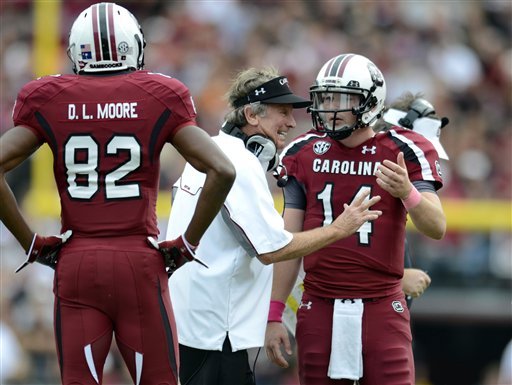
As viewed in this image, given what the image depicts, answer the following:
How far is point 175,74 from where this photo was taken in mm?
12211

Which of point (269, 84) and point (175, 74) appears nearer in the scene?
point (269, 84)

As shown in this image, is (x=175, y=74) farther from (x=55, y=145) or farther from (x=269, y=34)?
(x=55, y=145)

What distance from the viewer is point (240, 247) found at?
513 centimetres

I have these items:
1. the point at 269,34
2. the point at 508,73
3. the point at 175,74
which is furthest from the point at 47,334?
the point at 508,73

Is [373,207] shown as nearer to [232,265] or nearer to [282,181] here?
[282,181]

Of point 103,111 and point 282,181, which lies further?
point 282,181

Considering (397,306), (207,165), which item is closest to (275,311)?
(397,306)

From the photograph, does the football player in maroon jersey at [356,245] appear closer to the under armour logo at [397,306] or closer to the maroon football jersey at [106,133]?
the under armour logo at [397,306]

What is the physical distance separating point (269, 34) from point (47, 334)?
4.39 metres

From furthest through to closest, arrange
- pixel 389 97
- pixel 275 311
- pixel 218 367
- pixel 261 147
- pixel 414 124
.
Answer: pixel 389 97
pixel 414 124
pixel 275 311
pixel 261 147
pixel 218 367

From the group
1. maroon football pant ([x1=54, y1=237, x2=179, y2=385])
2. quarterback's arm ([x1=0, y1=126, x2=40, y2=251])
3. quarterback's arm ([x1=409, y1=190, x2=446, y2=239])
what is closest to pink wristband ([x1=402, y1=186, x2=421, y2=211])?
quarterback's arm ([x1=409, y1=190, x2=446, y2=239])

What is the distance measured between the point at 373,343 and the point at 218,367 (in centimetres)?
71

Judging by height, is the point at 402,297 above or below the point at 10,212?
below

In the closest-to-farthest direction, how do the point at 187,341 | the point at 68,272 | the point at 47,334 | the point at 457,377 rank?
1. the point at 68,272
2. the point at 187,341
3. the point at 47,334
4. the point at 457,377
